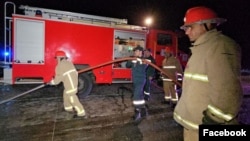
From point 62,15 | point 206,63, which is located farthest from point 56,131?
point 62,15

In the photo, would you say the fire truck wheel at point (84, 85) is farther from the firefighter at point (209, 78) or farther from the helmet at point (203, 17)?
the helmet at point (203, 17)

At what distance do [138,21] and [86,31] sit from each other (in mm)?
21204

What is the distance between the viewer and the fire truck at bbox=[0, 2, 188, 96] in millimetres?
Answer: 7215

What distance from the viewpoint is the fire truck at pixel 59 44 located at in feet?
23.7

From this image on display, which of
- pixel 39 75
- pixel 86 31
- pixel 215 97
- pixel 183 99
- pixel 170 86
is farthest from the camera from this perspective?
pixel 86 31

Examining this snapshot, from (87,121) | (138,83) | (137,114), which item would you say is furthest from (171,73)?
(87,121)

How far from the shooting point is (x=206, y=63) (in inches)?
68.4

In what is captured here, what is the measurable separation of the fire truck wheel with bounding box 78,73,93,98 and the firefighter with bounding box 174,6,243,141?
18.1ft

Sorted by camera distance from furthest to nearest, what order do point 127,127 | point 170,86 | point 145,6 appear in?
point 145,6
point 170,86
point 127,127

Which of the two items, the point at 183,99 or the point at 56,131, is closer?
the point at 183,99

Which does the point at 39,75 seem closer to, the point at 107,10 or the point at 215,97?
the point at 215,97

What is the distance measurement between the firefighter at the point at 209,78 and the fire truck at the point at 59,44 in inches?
226

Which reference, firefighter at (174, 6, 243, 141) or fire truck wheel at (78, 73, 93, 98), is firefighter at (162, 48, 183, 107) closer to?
fire truck wheel at (78, 73, 93, 98)

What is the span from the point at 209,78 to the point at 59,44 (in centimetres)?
660
